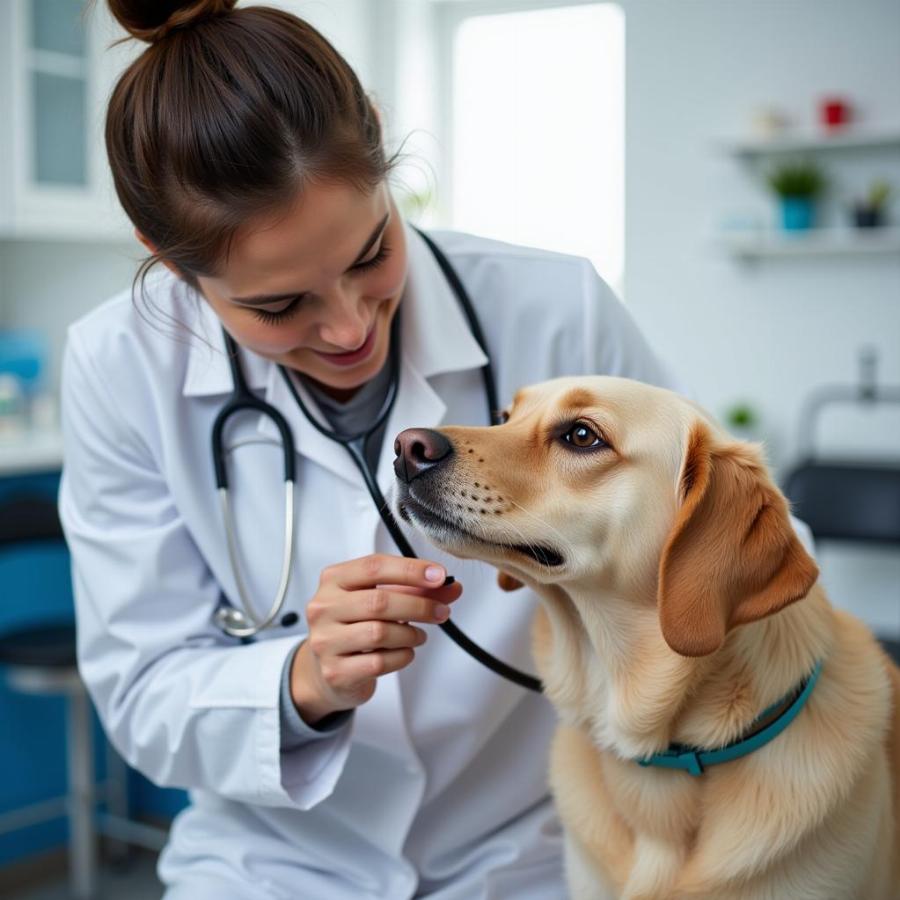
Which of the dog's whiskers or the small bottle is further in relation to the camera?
the small bottle

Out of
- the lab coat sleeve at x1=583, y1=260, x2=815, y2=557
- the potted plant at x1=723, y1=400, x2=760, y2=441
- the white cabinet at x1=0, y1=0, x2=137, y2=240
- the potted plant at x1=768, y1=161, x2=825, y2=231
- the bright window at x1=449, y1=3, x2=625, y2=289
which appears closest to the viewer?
the lab coat sleeve at x1=583, y1=260, x2=815, y2=557

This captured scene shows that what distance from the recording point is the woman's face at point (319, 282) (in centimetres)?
104

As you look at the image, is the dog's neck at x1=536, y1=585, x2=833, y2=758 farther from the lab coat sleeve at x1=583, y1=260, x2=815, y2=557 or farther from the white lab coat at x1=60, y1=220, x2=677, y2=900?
the lab coat sleeve at x1=583, y1=260, x2=815, y2=557

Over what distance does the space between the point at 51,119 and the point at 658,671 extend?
9.47 feet

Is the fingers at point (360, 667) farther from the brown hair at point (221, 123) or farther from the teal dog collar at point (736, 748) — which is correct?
the brown hair at point (221, 123)

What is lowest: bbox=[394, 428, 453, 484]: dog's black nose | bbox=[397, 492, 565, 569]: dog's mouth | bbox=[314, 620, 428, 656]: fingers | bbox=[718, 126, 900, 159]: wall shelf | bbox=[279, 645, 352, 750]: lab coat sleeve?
bbox=[279, 645, 352, 750]: lab coat sleeve

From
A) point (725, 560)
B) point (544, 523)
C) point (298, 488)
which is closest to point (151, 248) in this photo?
point (298, 488)

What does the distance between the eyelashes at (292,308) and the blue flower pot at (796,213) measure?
112 inches

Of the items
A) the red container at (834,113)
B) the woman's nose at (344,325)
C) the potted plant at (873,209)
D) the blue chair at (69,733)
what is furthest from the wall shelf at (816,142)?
the woman's nose at (344,325)

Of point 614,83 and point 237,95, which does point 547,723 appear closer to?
point 237,95

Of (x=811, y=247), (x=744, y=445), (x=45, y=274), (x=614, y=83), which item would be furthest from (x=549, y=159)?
(x=744, y=445)

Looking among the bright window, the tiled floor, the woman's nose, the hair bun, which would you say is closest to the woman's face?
the woman's nose

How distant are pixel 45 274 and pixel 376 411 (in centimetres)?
273

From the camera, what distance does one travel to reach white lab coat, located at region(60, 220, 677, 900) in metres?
1.22
